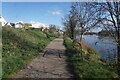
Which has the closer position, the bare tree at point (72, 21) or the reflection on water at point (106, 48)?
the reflection on water at point (106, 48)

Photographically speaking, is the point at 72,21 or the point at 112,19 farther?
the point at 72,21

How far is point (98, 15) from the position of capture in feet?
29.1

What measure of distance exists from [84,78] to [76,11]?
10.1 m

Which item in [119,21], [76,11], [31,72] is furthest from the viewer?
[76,11]

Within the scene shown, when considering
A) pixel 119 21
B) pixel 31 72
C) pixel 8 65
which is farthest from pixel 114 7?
pixel 8 65

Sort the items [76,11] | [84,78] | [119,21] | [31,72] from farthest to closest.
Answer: [76,11]
[119,21]
[31,72]
[84,78]

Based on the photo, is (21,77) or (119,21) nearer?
(21,77)

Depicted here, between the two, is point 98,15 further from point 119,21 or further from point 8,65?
point 8,65

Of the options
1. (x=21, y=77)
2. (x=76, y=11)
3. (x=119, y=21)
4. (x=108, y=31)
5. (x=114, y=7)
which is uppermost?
(x=76, y=11)

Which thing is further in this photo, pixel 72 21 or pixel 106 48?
pixel 72 21

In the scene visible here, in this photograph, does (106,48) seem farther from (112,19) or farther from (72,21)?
(72,21)

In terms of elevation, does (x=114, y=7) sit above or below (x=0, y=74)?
above

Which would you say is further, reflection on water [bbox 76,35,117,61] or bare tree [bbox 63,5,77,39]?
bare tree [bbox 63,5,77,39]

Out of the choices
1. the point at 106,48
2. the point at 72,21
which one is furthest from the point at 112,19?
the point at 72,21
